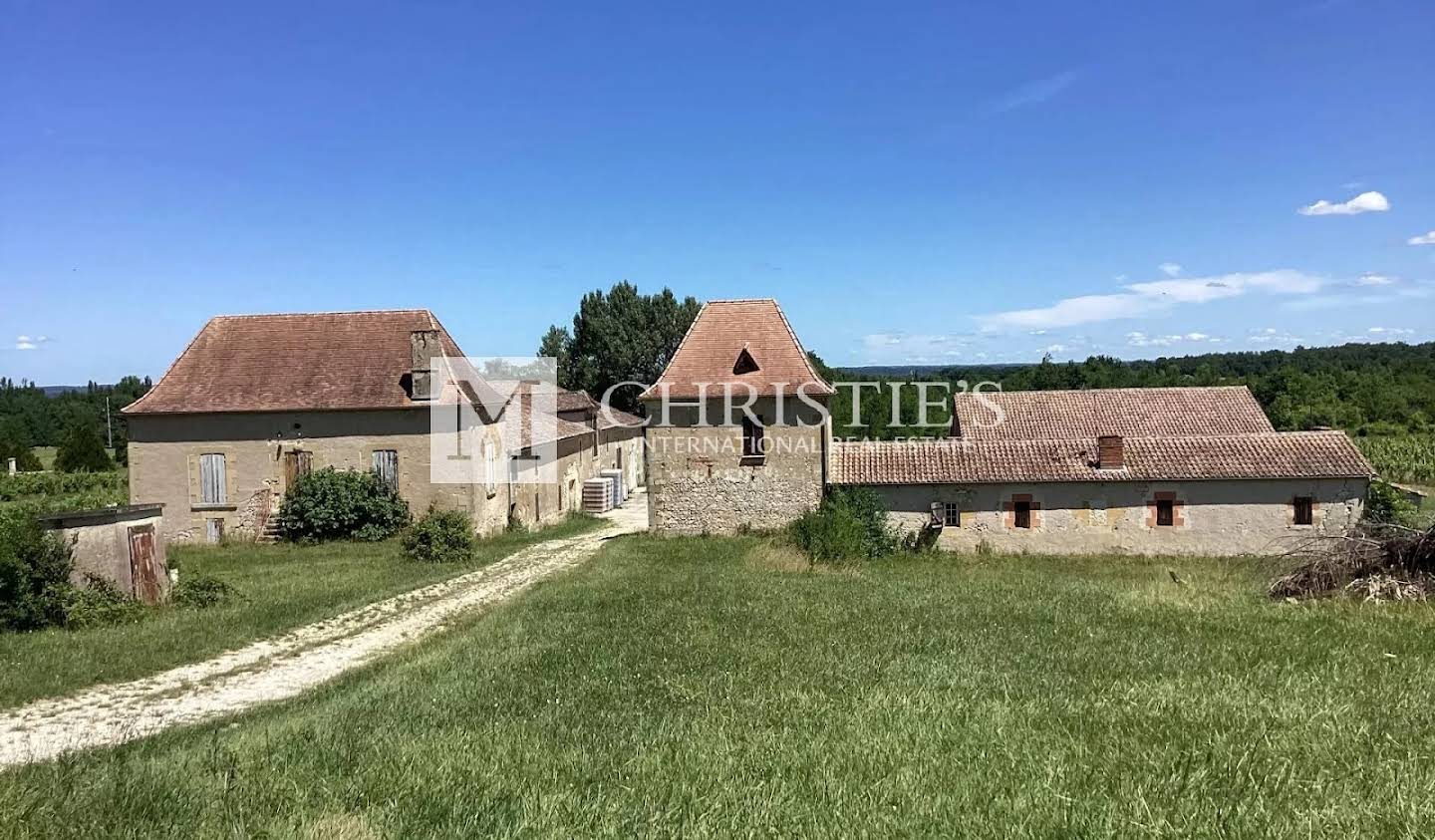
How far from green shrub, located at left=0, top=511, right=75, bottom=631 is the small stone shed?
0.73ft

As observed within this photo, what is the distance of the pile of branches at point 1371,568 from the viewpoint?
10.6 m

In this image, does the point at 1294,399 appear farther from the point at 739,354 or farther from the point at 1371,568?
the point at 1371,568

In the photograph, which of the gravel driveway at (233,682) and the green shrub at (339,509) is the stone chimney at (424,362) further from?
the gravel driveway at (233,682)

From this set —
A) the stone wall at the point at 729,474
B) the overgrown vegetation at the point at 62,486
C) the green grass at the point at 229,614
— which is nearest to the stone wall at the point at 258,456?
the green grass at the point at 229,614

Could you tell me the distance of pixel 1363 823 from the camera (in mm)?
4203

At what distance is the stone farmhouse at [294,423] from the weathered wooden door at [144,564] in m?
8.47

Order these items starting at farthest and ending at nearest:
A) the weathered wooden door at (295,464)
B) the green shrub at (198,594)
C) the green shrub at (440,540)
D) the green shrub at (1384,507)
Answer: the weathered wooden door at (295,464) → the green shrub at (1384,507) → the green shrub at (440,540) → the green shrub at (198,594)

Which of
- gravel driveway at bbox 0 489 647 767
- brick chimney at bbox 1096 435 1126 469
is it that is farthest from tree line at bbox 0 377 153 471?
brick chimney at bbox 1096 435 1126 469

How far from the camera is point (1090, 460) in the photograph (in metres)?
21.3

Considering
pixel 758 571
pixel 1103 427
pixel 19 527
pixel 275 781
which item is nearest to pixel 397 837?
pixel 275 781

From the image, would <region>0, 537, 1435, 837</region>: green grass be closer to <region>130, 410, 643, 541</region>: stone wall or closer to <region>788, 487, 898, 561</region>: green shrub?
<region>788, 487, 898, 561</region>: green shrub

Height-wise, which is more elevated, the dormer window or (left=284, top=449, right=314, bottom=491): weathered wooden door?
the dormer window

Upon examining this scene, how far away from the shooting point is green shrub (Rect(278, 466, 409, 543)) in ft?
69.8

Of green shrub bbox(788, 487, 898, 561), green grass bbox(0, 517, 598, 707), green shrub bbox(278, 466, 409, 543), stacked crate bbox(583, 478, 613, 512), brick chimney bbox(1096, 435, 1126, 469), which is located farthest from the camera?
stacked crate bbox(583, 478, 613, 512)
